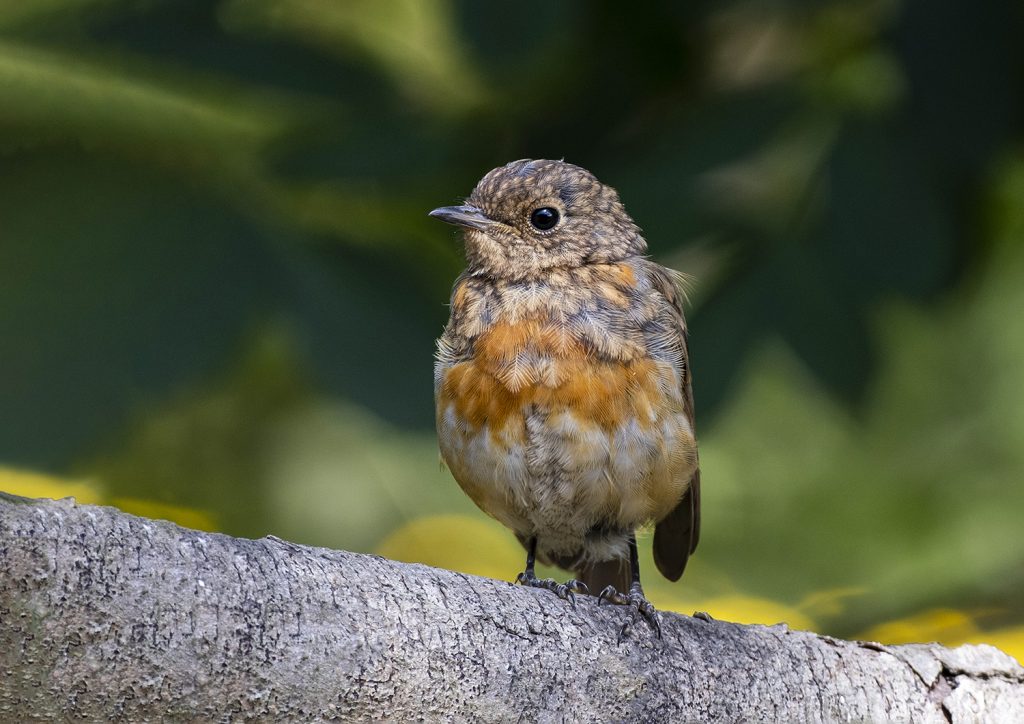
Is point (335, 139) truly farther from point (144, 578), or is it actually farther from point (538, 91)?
point (144, 578)

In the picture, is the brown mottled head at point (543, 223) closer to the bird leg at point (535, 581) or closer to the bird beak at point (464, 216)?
the bird beak at point (464, 216)

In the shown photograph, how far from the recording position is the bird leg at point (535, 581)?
320cm

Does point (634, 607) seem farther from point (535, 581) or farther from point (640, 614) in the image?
point (535, 581)

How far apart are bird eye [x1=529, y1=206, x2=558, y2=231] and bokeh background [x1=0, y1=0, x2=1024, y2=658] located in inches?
8.3

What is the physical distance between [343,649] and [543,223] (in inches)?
80.1

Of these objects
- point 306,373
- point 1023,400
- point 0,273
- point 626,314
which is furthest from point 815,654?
point 0,273

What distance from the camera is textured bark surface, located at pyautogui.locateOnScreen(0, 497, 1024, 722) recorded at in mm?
1802

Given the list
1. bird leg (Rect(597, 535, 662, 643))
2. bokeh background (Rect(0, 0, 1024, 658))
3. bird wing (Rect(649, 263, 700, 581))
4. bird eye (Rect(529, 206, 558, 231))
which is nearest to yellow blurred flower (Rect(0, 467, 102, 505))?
bokeh background (Rect(0, 0, 1024, 658))

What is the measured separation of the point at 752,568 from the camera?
416 cm

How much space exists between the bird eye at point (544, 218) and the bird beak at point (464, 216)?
0.62ft

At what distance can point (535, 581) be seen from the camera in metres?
3.61

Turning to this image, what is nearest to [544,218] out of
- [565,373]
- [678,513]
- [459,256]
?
[459,256]

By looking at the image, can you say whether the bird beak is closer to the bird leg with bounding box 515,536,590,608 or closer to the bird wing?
the bird wing

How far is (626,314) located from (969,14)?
126 centimetres
